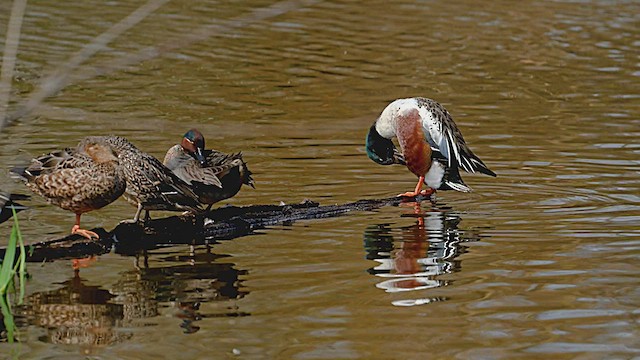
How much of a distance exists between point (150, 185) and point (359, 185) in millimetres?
2820

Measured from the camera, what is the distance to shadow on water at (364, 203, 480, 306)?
621 cm

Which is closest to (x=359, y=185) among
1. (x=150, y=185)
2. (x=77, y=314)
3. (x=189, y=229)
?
(x=189, y=229)

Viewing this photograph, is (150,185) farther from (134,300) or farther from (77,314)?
(77,314)

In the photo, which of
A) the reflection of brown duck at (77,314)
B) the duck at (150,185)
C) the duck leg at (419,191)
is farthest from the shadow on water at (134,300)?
the duck leg at (419,191)

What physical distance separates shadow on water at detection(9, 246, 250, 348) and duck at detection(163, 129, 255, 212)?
0.65 meters

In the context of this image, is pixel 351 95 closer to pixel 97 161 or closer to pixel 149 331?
pixel 97 161

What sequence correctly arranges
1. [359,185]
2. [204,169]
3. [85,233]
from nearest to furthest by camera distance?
[85,233]
[204,169]
[359,185]

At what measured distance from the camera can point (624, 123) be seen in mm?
11539

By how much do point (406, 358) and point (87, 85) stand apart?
30.0 feet

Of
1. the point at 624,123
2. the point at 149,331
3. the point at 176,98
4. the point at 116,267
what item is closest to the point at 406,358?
the point at 149,331

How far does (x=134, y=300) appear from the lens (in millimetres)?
5785

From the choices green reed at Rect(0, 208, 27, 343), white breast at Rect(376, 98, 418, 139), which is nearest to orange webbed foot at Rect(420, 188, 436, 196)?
white breast at Rect(376, 98, 418, 139)

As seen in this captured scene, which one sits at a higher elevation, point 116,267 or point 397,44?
point 397,44

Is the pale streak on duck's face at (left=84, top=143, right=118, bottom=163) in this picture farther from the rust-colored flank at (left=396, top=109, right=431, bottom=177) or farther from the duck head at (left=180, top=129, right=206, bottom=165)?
the rust-colored flank at (left=396, top=109, right=431, bottom=177)
